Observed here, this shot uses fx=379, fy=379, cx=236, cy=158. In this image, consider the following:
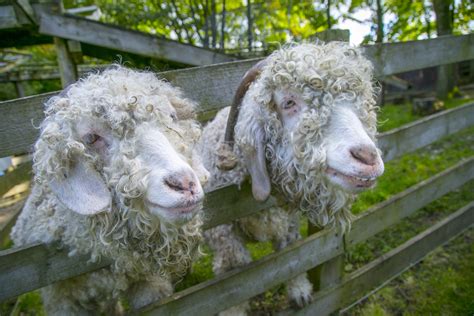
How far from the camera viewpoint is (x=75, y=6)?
268 inches

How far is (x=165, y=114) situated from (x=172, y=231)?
0.53 metres

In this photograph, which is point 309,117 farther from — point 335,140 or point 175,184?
point 175,184

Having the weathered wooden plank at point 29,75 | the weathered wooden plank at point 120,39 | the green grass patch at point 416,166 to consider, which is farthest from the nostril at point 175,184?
the weathered wooden plank at point 29,75

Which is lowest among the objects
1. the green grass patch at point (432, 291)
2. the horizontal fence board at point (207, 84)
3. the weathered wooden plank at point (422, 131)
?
the green grass patch at point (432, 291)

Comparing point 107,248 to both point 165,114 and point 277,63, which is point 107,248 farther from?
point 277,63

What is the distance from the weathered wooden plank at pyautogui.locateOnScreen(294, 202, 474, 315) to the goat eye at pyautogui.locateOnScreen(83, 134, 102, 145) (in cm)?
197

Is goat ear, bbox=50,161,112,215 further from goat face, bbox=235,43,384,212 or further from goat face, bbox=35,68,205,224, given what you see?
goat face, bbox=235,43,384,212

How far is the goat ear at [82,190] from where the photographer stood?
1562mm

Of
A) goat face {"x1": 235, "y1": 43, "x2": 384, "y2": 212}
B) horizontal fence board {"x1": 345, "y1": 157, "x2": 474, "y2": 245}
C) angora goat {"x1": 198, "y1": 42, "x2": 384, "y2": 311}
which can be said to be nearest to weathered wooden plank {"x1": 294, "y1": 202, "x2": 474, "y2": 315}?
horizontal fence board {"x1": 345, "y1": 157, "x2": 474, "y2": 245}

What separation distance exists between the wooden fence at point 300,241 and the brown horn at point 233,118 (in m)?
0.10

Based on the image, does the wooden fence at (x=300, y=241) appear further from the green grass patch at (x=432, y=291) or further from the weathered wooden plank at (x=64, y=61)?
the weathered wooden plank at (x=64, y=61)

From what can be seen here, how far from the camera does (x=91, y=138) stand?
1643mm

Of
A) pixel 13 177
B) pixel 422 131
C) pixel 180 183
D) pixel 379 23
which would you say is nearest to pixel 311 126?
pixel 180 183

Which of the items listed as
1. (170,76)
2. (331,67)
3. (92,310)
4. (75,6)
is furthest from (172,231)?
(75,6)
